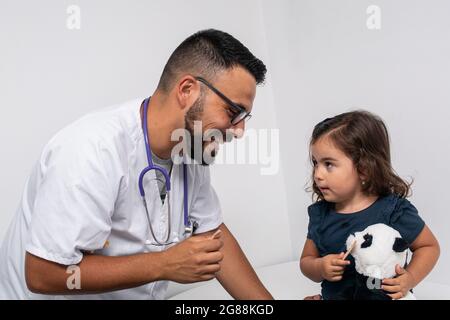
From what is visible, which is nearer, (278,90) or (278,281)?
(278,281)

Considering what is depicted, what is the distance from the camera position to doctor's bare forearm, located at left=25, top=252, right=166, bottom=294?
108cm

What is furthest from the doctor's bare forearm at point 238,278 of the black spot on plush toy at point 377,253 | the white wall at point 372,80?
the white wall at point 372,80

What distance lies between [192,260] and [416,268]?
0.70 meters

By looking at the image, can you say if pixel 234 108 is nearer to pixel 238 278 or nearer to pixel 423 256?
pixel 238 278

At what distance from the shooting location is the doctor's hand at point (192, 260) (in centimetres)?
106

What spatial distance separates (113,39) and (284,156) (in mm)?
957

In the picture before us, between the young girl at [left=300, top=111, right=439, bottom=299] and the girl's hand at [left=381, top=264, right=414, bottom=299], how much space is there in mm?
52

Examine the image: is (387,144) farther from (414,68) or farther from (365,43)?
(365,43)

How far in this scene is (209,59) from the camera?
1.27 metres

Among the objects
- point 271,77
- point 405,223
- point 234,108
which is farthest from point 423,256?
point 271,77

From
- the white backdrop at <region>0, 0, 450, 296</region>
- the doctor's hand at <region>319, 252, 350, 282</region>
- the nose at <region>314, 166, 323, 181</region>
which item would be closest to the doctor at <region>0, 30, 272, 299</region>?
the doctor's hand at <region>319, 252, 350, 282</region>

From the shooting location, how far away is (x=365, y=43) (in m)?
1.91
